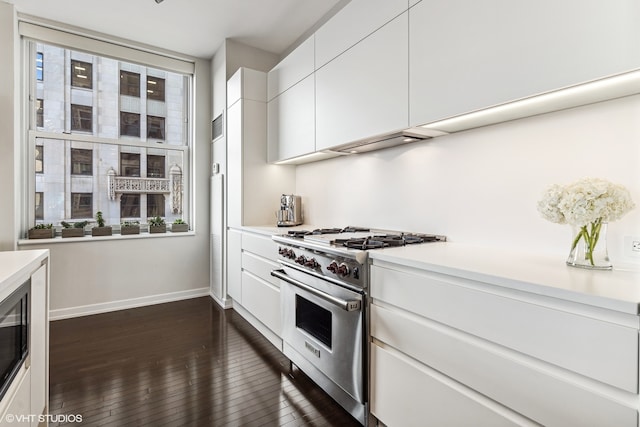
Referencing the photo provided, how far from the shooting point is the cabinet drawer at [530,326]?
0.82 metres

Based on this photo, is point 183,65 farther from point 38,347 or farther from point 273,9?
point 38,347

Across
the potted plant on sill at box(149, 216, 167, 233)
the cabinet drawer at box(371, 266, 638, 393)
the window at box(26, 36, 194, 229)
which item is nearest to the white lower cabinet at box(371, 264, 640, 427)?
the cabinet drawer at box(371, 266, 638, 393)

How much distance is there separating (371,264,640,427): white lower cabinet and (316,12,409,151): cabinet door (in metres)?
0.93

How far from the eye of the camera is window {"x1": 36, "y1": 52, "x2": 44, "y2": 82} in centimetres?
327

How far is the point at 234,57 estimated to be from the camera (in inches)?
141

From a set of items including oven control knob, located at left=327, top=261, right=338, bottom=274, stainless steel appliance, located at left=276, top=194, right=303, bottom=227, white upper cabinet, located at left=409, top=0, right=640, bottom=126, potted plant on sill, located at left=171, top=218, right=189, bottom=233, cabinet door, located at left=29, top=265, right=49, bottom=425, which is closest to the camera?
white upper cabinet, located at left=409, top=0, right=640, bottom=126

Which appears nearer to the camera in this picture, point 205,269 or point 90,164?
point 90,164

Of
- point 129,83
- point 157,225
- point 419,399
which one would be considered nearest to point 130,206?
point 157,225

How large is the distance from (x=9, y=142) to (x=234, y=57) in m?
2.22

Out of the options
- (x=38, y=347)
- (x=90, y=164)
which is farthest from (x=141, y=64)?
(x=38, y=347)

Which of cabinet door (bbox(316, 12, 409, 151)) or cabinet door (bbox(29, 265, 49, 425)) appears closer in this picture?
cabinet door (bbox(29, 265, 49, 425))

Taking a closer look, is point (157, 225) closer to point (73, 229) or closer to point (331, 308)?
point (73, 229)

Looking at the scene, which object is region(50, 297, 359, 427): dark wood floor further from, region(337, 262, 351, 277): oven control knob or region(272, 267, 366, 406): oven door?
region(337, 262, 351, 277): oven control knob

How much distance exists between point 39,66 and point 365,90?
135 inches
